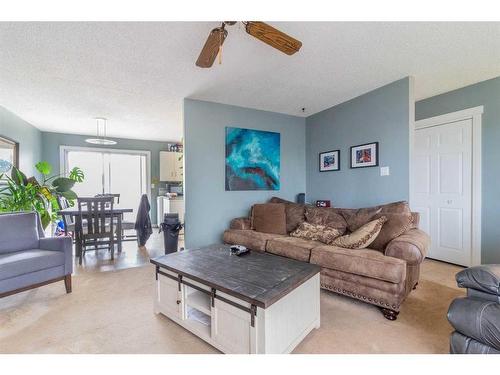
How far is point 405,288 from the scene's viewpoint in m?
1.86

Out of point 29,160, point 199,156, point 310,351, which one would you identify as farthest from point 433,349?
point 29,160

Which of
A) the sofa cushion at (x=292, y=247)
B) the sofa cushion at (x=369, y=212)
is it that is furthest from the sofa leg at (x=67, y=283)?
the sofa cushion at (x=369, y=212)

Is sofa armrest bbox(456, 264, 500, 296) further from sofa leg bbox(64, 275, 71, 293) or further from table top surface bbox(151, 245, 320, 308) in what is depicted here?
sofa leg bbox(64, 275, 71, 293)

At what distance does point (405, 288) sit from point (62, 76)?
12.6ft

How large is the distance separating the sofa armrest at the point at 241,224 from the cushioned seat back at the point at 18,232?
2.15m

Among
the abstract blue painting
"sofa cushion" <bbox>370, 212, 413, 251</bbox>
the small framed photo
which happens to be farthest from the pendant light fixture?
"sofa cushion" <bbox>370, 212, 413, 251</bbox>

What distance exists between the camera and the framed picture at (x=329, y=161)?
3508 millimetres

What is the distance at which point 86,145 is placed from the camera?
541 cm

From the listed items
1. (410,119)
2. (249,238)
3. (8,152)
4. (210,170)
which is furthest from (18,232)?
(410,119)

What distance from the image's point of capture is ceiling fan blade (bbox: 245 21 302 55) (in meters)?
1.38

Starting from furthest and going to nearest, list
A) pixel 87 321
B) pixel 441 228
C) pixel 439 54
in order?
pixel 441 228 < pixel 439 54 < pixel 87 321

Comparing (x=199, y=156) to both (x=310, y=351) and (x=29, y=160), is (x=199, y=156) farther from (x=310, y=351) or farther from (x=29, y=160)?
(x=29, y=160)
